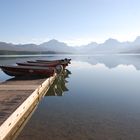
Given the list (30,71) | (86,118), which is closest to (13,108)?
(86,118)

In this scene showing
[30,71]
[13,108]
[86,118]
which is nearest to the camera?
[13,108]

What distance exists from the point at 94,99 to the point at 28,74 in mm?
11520

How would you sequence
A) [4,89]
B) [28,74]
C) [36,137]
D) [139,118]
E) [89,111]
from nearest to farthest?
1. [36,137]
2. [139,118]
3. [89,111]
4. [4,89]
5. [28,74]

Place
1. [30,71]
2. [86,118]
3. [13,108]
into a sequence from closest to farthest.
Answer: [13,108] < [86,118] < [30,71]

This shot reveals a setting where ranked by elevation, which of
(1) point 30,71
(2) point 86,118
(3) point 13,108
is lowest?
(2) point 86,118

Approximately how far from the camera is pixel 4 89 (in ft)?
61.7

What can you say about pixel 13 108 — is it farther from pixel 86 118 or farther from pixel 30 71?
pixel 30 71

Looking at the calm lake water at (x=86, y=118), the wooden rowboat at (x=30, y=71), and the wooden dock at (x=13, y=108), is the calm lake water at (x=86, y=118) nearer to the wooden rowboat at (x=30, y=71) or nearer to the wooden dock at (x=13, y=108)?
the wooden dock at (x=13, y=108)

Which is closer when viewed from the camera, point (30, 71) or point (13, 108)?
point (13, 108)

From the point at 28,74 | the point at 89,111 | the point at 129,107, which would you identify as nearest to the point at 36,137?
the point at 89,111

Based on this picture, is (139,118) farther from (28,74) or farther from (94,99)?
(28,74)

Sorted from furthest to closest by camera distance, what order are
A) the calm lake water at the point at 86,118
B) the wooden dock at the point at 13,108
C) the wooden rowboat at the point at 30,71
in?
1. the wooden rowboat at the point at 30,71
2. the calm lake water at the point at 86,118
3. the wooden dock at the point at 13,108

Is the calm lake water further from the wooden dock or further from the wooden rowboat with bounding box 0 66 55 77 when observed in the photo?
the wooden rowboat with bounding box 0 66 55 77

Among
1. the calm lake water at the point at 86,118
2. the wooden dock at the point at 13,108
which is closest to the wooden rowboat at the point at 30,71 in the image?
the calm lake water at the point at 86,118
